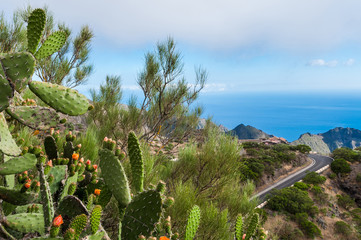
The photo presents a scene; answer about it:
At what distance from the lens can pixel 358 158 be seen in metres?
23.1

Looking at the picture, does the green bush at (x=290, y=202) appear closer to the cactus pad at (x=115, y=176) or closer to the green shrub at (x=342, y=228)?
the green shrub at (x=342, y=228)

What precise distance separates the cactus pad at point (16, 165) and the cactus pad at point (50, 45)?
656 mm

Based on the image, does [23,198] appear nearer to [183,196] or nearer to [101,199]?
[101,199]

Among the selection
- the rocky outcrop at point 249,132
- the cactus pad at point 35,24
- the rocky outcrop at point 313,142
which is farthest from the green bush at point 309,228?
the rocky outcrop at point 249,132

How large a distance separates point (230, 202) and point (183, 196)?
1590 mm

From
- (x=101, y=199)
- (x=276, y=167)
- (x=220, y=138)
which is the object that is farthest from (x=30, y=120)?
(x=276, y=167)

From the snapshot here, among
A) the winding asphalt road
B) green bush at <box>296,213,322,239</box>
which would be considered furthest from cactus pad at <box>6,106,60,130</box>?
the winding asphalt road

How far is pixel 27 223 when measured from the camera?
0.98m

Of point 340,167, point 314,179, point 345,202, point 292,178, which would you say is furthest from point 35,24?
point 340,167

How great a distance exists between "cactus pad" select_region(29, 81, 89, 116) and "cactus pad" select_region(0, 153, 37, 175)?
280mm

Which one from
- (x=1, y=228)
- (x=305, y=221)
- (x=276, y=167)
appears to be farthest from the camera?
(x=276, y=167)

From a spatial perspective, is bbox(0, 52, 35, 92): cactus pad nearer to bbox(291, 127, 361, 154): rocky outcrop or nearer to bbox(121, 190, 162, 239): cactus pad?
bbox(121, 190, 162, 239): cactus pad

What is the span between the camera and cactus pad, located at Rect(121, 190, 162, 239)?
3.26 ft

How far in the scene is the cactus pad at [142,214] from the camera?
99 cm
